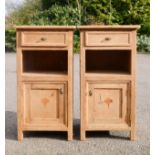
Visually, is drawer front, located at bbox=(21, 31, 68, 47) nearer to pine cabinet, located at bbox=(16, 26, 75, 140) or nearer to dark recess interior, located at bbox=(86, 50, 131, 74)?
pine cabinet, located at bbox=(16, 26, 75, 140)

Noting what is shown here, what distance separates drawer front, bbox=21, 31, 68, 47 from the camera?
4.24 meters

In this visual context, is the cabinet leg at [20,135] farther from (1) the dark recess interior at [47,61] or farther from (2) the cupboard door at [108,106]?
(1) the dark recess interior at [47,61]

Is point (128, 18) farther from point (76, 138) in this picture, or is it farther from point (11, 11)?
point (76, 138)

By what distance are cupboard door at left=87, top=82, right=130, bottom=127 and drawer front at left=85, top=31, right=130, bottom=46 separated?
0.44 m

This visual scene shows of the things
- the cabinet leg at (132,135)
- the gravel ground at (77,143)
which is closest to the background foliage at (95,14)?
the gravel ground at (77,143)

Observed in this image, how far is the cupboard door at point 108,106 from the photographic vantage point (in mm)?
4359

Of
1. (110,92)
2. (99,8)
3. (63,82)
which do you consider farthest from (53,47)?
(99,8)

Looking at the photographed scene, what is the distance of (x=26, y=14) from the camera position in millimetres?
16500

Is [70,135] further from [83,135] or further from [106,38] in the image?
[106,38]

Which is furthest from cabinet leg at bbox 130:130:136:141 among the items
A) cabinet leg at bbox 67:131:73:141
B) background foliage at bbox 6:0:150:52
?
background foliage at bbox 6:0:150:52

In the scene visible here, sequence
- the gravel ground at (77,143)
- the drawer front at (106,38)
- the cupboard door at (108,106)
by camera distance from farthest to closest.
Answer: the cupboard door at (108,106), the drawer front at (106,38), the gravel ground at (77,143)

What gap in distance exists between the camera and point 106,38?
4.23 m

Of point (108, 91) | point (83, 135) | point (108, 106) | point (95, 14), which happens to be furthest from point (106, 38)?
point (95, 14)

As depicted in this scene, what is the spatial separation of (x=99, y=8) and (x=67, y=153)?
1229cm
